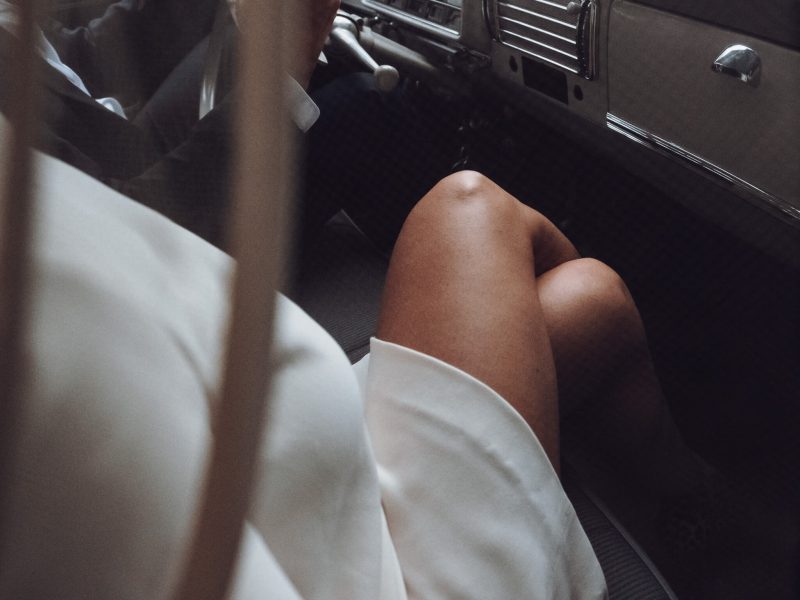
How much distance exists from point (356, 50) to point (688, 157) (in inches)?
15.7

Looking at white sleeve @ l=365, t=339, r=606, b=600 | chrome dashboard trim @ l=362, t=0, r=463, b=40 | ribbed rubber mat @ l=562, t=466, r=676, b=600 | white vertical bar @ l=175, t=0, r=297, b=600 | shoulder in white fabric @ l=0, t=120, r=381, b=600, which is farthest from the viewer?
chrome dashboard trim @ l=362, t=0, r=463, b=40

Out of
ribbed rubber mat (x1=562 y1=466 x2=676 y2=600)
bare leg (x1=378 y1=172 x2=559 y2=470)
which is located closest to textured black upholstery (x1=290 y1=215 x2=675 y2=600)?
ribbed rubber mat (x1=562 y1=466 x2=676 y2=600)

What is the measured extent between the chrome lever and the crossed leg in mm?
256

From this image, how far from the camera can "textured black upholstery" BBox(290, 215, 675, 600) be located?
515 mm

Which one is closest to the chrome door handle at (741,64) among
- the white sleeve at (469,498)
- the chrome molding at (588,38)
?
the chrome molding at (588,38)

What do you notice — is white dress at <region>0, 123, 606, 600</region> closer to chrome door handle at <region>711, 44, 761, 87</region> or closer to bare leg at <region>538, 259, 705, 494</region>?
bare leg at <region>538, 259, 705, 494</region>

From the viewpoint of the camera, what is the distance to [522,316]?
490 mm

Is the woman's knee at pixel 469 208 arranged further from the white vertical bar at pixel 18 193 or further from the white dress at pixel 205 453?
the white vertical bar at pixel 18 193

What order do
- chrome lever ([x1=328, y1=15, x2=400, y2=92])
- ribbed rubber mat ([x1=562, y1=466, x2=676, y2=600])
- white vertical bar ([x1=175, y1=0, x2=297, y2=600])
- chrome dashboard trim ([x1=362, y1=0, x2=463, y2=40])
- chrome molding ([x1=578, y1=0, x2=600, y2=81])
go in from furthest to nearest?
1. chrome dashboard trim ([x1=362, y1=0, x2=463, y2=40])
2. chrome lever ([x1=328, y1=15, x2=400, y2=92])
3. chrome molding ([x1=578, y1=0, x2=600, y2=81])
4. ribbed rubber mat ([x1=562, y1=466, x2=676, y2=600])
5. white vertical bar ([x1=175, y1=0, x2=297, y2=600])

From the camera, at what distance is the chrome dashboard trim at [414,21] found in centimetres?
94

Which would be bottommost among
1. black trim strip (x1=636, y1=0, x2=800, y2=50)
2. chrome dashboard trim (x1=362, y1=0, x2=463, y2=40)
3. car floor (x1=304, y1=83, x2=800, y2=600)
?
car floor (x1=304, y1=83, x2=800, y2=600)

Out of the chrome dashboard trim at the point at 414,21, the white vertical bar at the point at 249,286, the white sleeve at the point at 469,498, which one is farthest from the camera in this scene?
the chrome dashboard trim at the point at 414,21

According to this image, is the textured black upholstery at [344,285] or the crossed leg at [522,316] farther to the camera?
the textured black upholstery at [344,285]

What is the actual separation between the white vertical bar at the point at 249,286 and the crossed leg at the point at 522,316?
1.04ft
